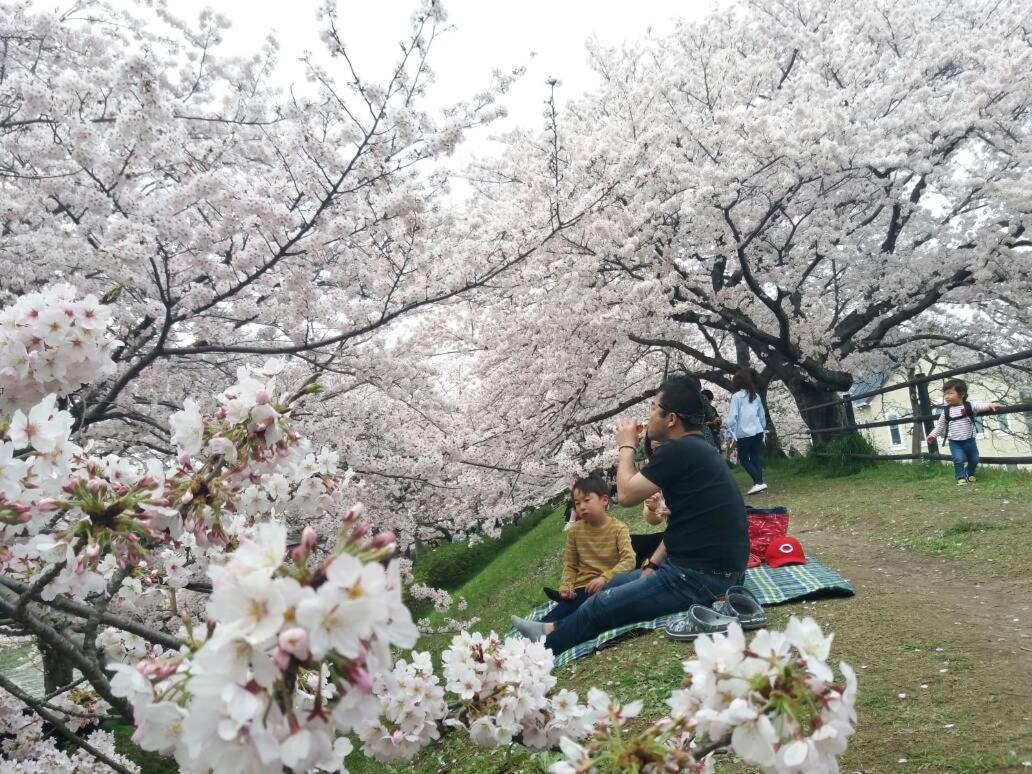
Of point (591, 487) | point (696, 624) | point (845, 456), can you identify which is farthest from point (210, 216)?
point (845, 456)

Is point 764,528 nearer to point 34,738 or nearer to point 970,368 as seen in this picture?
point 970,368

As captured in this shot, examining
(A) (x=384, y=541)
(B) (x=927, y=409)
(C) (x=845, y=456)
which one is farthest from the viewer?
(C) (x=845, y=456)

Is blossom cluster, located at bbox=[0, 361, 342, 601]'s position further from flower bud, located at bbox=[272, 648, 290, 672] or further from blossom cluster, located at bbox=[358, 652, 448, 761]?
flower bud, located at bbox=[272, 648, 290, 672]

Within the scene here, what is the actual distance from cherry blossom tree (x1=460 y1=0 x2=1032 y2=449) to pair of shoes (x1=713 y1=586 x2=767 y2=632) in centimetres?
381

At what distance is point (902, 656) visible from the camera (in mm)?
3139

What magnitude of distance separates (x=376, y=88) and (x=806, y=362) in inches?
328

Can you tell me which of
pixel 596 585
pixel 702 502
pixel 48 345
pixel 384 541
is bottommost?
pixel 596 585

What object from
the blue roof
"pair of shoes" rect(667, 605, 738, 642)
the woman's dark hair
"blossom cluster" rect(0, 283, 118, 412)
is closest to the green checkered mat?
"pair of shoes" rect(667, 605, 738, 642)

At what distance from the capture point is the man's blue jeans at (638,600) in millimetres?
3725

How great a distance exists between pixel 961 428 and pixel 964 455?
33 centimetres

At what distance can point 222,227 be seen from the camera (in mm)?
4559

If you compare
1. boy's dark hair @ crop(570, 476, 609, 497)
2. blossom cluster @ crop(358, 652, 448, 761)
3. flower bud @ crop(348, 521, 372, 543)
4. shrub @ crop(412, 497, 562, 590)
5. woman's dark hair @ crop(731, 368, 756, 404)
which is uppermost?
woman's dark hair @ crop(731, 368, 756, 404)

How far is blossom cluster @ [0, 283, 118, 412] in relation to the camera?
6.22 feet

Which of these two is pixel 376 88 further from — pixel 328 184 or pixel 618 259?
pixel 618 259
